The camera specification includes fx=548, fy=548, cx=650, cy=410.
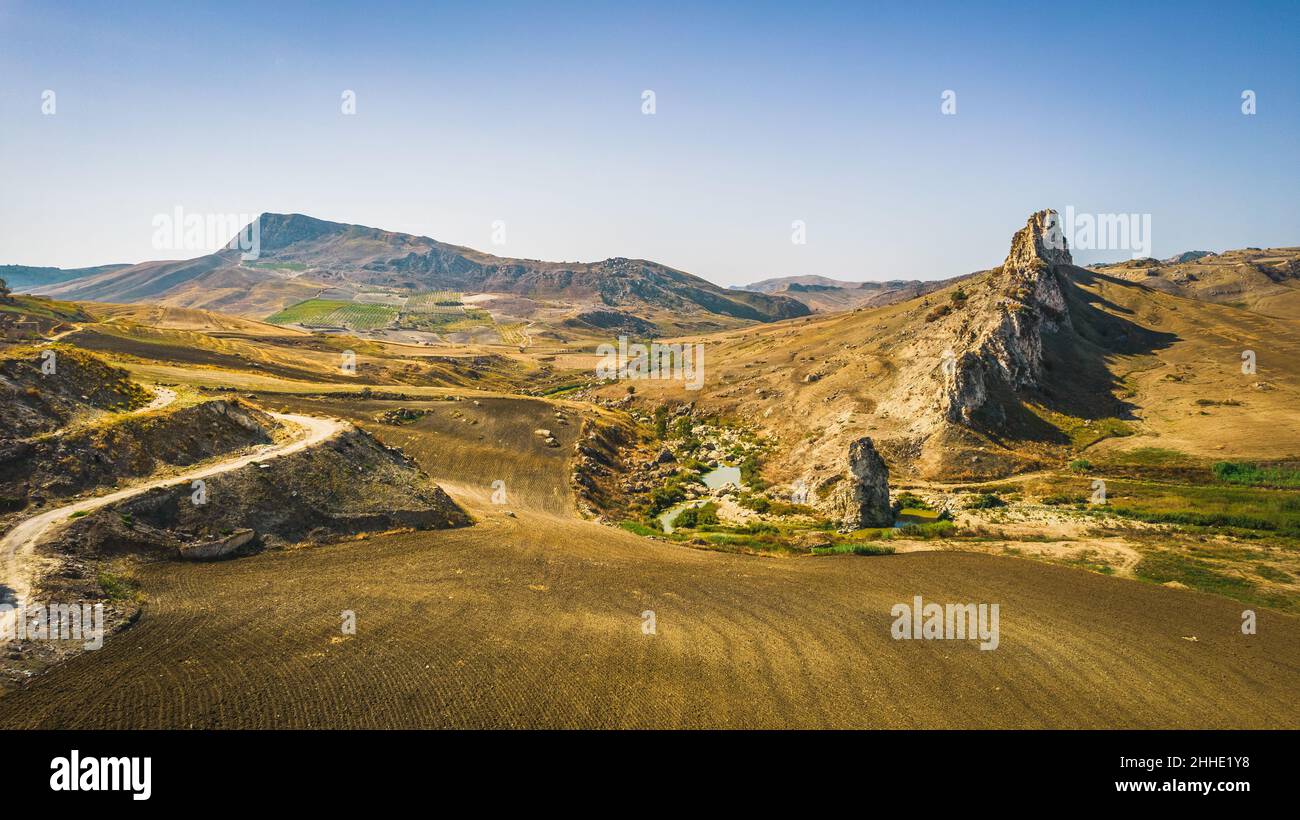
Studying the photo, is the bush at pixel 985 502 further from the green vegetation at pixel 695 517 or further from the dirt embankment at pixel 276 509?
the dirt embankment at pixel 276 509

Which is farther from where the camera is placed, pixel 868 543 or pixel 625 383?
pixel 625 383

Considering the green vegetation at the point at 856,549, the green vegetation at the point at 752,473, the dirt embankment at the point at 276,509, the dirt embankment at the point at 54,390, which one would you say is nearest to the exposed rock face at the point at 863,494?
the green vegetation at the point at 856,549

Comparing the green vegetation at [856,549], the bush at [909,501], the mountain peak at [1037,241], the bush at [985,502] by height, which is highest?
the mountain peak at [1037,241]

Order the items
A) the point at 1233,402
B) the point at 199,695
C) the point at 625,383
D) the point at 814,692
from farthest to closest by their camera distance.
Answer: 1. the point at 625,383
2. the point at 1233,402
3. the point at 814,692
4. the point at 199,695

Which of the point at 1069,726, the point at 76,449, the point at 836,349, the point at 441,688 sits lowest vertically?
the point at 1069,726
